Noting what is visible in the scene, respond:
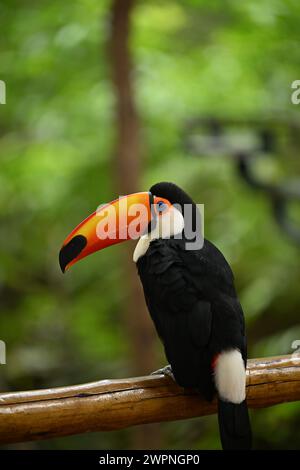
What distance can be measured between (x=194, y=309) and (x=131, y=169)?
6.10 feet

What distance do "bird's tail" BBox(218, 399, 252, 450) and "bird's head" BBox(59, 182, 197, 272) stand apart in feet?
1.92

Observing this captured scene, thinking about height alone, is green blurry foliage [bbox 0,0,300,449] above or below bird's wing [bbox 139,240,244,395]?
above

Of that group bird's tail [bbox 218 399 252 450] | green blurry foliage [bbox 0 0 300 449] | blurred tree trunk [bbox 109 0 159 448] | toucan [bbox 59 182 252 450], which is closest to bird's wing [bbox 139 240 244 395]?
toucan [bbox 59 182 252 450]

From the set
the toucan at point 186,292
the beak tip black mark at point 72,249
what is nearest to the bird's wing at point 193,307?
the toucan at point 186,292

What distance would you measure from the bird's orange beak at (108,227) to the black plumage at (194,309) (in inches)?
3.8

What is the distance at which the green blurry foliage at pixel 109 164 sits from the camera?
158 inches

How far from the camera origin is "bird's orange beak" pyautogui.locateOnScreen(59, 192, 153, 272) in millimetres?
1869

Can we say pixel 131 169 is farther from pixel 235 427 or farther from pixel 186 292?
pixel 235 427

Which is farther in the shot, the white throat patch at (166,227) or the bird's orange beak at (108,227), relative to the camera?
the white throat patch at (166,227)

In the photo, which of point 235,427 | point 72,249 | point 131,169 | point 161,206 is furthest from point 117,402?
point 131,169

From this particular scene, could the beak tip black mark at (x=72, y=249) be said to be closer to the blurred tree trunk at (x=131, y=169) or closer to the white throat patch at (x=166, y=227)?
the white throat patch at (x=166, y=227)

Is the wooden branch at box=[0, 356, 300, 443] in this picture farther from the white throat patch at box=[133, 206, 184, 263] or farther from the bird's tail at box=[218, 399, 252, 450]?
the white throat patch at box=[133, 206, 184, 263]

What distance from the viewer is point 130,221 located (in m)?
1.99

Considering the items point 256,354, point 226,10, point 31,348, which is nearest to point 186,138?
point 226,10
